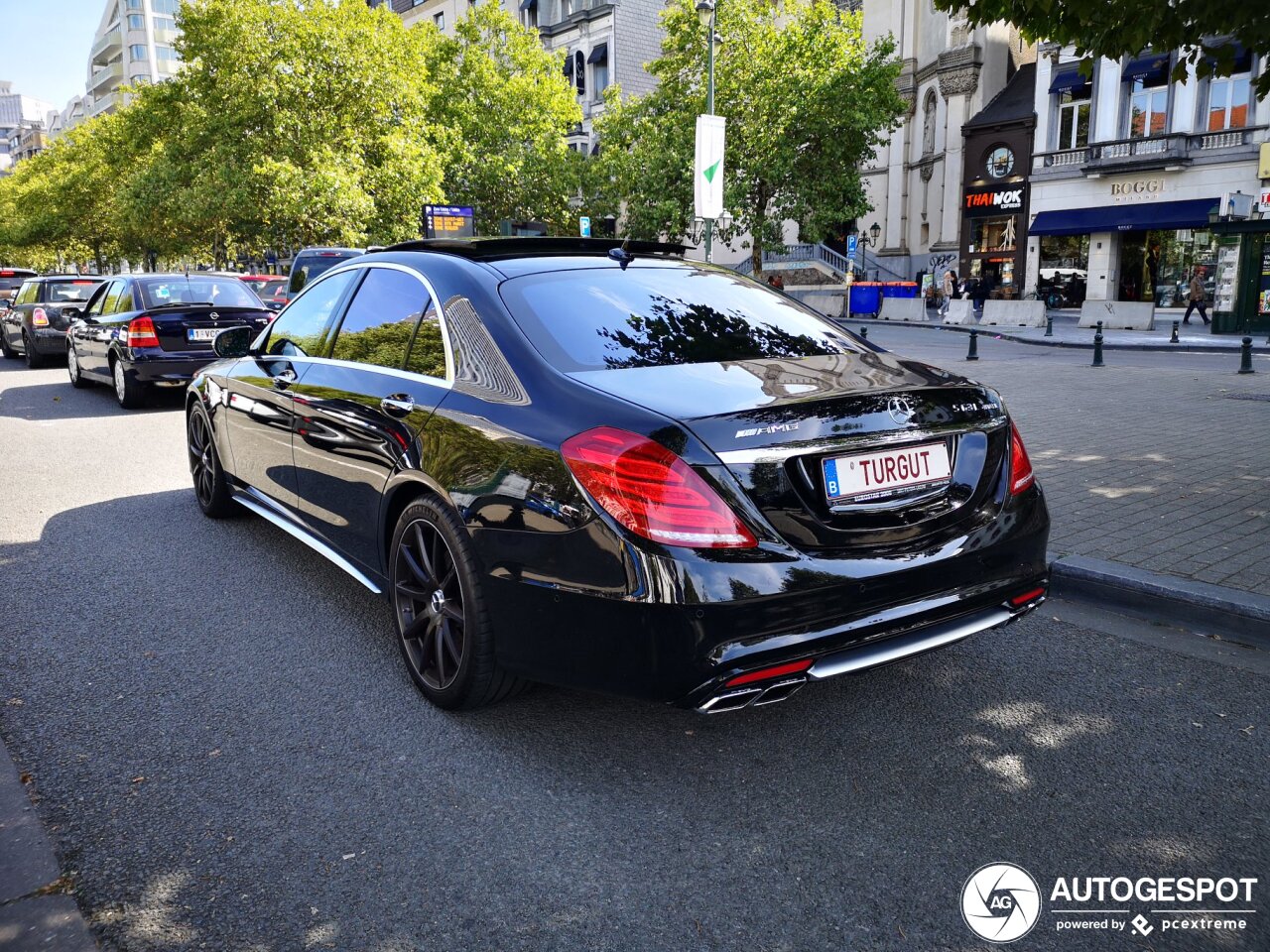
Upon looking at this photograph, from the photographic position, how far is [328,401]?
14.1 feet

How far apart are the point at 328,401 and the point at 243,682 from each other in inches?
48.5

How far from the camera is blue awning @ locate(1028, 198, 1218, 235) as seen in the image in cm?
3312

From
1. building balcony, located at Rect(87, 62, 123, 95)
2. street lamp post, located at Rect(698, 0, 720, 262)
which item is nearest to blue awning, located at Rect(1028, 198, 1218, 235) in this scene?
street lamp post, located at Rect(698, 0, 720, 262)

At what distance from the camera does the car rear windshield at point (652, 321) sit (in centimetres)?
338

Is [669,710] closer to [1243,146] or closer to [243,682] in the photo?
[243,682]

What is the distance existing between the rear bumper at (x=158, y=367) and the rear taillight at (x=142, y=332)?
0.11 m

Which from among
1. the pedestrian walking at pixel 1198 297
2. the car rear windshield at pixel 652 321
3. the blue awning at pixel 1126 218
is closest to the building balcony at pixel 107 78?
the blue awning at pixel 1126 218

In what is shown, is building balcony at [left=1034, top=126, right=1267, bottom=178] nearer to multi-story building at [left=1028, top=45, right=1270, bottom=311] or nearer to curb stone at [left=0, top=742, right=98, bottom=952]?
multi-story building at [left=1028, top=45, right=1270, bottom=311]

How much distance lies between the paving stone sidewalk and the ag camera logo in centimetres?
274

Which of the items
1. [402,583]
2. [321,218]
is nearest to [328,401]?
[402,583]

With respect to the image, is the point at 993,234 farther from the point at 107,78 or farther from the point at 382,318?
the point at 107,78

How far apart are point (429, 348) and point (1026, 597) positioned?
235 cm

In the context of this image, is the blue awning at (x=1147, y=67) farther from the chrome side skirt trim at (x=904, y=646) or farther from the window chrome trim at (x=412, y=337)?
the chrome side skirt trim at (x=904, y=646)

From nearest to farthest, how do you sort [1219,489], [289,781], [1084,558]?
[289,781] < [1084,558] < [1219,489]
